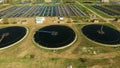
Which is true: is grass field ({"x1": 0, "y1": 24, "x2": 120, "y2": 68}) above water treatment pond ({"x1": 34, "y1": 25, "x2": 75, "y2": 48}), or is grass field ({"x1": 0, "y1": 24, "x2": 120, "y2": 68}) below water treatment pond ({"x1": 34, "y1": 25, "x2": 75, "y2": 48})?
below

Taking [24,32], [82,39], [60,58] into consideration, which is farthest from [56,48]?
[24,32]

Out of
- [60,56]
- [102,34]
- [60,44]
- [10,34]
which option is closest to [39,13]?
[10,34]

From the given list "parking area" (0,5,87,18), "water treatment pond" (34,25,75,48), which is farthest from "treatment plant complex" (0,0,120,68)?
"parking area" (0,5,87,18)

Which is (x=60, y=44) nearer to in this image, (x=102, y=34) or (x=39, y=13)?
(x=102, y=34)

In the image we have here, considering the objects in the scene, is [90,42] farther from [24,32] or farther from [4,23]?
[4,23]

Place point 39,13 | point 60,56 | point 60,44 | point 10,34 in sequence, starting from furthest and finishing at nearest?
1. point 39,13
2. point 10,34
3. point 60,44
4. point 60,56

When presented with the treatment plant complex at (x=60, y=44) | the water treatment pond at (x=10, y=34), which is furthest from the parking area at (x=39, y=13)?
the water treatment pond at (x=10, y=34)

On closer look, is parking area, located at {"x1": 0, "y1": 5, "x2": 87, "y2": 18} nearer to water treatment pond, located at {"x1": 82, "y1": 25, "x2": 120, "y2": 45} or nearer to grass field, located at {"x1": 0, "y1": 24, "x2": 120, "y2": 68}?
water treatment pond, located at {"x1": 82, "y1": 25, "x2": 120, "y2": 45}
